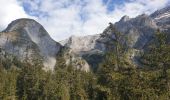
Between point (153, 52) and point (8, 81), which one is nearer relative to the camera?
point (153, 52)

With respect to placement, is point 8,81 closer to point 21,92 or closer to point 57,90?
point 21,92

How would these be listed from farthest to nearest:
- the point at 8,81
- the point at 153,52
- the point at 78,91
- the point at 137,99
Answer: the point at 8,81 < the point at 78,91 < the point at 153,52 < the point at 137,99

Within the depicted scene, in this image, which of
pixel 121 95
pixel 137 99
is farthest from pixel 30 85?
pixel 137 99

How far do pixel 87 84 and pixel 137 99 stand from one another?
57.9m

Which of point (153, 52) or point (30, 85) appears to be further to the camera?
point (30, 85)

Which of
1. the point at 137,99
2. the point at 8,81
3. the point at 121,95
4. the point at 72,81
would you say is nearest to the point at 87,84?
the point at 72,81

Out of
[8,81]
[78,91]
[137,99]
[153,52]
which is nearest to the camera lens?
[137,99]

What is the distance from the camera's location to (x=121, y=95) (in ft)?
205

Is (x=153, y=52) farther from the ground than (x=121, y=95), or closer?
farther from the ground

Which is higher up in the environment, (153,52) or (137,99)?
(153,52)

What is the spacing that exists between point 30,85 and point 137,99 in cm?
6183

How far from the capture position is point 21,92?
114 m

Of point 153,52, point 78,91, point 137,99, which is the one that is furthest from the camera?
point 78,91

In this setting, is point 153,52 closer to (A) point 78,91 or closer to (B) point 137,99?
(B) point 137,99
